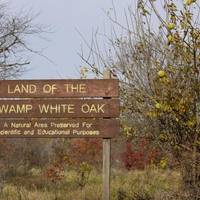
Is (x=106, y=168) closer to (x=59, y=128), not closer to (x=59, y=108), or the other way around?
(x=59, y=128)

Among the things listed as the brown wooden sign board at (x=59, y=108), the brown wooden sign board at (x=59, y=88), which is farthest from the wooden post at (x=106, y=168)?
the brown wooden sign board at (x=59, y=108)

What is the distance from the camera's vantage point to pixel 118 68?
9.54m

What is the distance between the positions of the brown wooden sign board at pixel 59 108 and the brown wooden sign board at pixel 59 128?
8 cm

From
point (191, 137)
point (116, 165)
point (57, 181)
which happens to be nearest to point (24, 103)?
point (191, 137)

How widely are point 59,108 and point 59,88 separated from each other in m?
0.33

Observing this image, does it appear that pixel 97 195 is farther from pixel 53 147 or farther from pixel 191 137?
pixel 53 147

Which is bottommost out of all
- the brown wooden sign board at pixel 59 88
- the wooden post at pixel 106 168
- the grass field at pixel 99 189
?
the grass field at pixel 99 189

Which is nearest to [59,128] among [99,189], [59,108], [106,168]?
[59,108]

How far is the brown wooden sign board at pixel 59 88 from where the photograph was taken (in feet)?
30.4

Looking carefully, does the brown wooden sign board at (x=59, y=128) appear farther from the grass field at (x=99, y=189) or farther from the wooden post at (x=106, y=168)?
the grass field at (x=99, y=189)

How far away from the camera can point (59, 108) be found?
373 inches

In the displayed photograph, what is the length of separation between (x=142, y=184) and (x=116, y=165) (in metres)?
7.65

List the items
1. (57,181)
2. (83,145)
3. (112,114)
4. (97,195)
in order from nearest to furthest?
(112,114)
(97,195)
(57,181)
(83,145)

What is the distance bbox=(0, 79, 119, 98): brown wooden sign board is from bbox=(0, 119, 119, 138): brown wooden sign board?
0.43 meters
